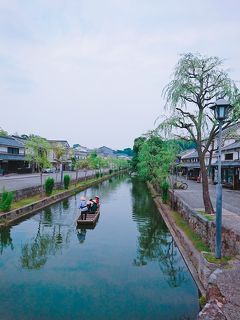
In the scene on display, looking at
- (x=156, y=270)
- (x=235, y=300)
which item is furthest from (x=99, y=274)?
(x=235, y=300)

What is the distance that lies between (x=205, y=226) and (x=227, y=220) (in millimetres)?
1583

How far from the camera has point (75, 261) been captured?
12.7 m

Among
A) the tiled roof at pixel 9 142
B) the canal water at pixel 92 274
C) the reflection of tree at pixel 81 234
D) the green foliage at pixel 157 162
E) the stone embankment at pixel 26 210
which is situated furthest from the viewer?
the tiled roof at pixel 9 142

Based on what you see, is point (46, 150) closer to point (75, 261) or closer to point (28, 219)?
point (28, 219)

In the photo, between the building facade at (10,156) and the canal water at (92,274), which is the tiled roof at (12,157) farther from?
the canal water at (92,274)

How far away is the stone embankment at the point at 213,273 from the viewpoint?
6062 millimetres

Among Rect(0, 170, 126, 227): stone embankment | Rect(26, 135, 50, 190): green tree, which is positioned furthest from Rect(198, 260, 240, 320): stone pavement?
Rect(26, 135, 50, 190): green tree

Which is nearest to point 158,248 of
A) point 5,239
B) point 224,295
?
point 5,239

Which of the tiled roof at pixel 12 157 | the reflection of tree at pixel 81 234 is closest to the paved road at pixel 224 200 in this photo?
the reflection of tree at pixel 81 234

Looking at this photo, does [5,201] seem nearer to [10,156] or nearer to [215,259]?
[215,259]

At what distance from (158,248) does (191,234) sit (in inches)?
80.6

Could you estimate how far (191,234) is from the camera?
14.7m

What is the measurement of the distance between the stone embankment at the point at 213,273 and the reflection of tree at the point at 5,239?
9.22 m

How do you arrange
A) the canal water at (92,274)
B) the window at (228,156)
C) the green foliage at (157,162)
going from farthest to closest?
the window at (228,156)
the green foliage at (157,162)
the canal water at (92,274)
